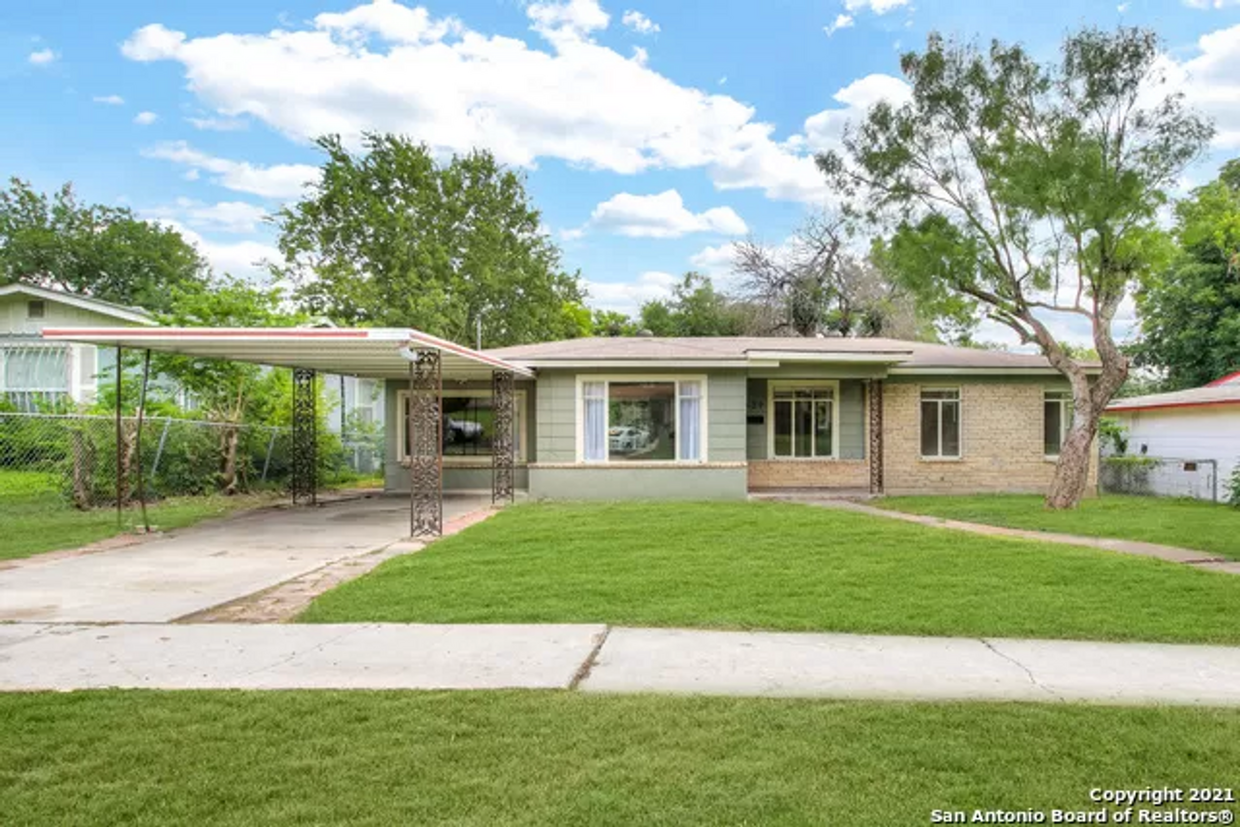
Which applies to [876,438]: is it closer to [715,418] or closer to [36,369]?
[715,418]

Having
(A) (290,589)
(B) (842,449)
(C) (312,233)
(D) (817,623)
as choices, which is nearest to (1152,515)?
(B) (842,449)

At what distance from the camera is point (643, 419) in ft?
51.1

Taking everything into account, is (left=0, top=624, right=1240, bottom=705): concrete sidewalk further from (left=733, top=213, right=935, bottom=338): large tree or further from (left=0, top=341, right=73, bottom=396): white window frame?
(left=733, top=213, right=935, bottom=338): large tree

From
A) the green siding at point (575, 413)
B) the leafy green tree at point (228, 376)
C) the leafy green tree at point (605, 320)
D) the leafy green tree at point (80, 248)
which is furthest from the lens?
the leafy green tree at point (605, 320)

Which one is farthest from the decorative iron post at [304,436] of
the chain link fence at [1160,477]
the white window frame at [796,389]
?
the chain link fence at [1160,477]

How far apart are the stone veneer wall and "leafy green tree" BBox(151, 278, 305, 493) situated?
13.5 m

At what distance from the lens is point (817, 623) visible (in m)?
6.00

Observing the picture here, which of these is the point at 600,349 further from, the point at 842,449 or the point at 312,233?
the point at 312,233

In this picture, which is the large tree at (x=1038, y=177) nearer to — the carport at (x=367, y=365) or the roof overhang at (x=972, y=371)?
the roof overhang at (x=972, y=371)

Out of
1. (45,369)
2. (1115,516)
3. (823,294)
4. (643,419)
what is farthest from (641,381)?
(823,294)

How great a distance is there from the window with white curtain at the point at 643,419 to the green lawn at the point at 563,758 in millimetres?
11177

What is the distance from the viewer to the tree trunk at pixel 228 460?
53.8ft

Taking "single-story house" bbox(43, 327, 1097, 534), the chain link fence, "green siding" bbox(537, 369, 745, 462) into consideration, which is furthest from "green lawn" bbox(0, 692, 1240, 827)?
the chain link fence

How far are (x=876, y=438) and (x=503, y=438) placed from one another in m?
7.74
